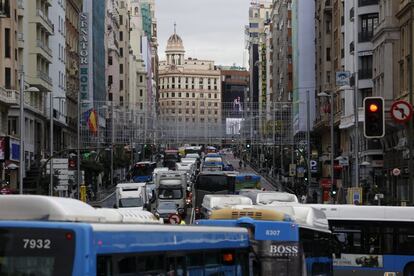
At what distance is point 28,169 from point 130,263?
7137cm

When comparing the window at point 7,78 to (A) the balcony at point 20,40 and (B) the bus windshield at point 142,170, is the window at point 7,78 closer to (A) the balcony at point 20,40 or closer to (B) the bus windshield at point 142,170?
(A) the balcony at point 20,40

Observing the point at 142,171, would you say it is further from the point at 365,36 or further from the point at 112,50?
the point at 112,50

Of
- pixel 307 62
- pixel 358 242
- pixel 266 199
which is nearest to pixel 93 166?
pixel 307 62

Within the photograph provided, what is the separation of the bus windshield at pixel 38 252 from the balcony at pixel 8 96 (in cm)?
6157

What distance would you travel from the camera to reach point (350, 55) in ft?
279

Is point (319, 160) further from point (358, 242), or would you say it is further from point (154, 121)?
point (358, 242)

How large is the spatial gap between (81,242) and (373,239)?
19671 mm

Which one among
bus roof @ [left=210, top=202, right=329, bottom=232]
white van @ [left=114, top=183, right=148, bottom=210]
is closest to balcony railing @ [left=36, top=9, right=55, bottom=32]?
white van @ [left=114, top=183, right=148, bottom=210]

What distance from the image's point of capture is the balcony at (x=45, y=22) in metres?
85.2

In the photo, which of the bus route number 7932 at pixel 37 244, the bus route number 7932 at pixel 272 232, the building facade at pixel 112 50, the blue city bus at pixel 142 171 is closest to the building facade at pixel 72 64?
the blue city bus at pixel 142 171

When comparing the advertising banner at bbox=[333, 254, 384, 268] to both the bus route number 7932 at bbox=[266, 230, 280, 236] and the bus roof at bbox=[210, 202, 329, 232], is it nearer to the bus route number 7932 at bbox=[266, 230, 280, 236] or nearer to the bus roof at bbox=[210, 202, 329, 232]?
the bus roof at bbox=[210, 202, 329, 232]

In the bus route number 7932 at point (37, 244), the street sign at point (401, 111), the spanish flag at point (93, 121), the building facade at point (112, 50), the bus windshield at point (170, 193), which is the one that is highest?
the building facade at point (112, 50)

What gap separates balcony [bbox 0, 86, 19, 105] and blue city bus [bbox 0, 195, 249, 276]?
196 ft

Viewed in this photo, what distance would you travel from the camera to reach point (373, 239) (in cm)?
2892
